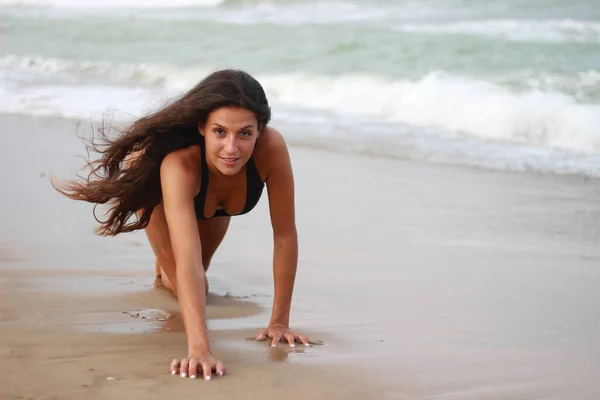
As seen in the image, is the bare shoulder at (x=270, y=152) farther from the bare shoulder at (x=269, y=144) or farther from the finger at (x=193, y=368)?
the finger at (x=193, y=368)

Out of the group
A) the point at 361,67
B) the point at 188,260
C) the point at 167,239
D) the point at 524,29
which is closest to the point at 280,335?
the point at 188,260

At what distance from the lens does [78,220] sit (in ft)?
18.6

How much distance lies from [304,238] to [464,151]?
3208 millimetres

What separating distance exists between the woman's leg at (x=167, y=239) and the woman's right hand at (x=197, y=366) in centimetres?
110

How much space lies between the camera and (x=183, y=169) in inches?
145

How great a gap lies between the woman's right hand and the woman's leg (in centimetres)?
110

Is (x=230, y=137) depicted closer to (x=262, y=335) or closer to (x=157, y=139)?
(x=157, y=139)

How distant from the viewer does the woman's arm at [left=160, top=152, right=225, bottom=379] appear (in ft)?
10.5

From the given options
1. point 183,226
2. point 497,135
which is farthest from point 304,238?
point 497,135

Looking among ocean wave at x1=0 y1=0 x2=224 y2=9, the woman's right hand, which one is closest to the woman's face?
the woman's right hand

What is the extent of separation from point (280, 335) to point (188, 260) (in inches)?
19.1

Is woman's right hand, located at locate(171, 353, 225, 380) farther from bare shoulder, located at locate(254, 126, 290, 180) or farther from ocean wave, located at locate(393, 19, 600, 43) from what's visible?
ocean wave, located at locate(393, 19, 600, 43)

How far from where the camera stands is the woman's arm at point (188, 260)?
3186 millimetres

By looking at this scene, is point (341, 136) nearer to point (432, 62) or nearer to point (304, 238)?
point (304, 238)
